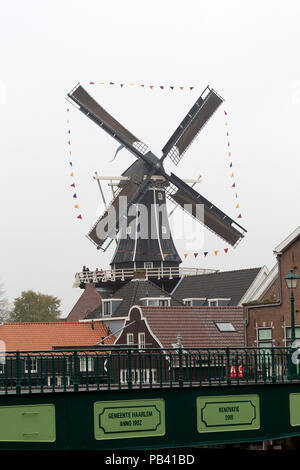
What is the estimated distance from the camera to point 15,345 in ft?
175

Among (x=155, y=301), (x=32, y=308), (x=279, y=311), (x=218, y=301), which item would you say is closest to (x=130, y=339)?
(x=155, y=301)

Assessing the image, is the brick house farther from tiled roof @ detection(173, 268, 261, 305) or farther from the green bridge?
tiled roof @ detection(173, 268, 261, 305)

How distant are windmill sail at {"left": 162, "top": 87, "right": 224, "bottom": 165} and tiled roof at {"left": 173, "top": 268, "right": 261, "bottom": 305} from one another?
9.39 m

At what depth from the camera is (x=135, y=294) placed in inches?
2279

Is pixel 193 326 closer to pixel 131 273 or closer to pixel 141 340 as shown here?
pixel 141 340

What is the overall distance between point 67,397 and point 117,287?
1864 inches

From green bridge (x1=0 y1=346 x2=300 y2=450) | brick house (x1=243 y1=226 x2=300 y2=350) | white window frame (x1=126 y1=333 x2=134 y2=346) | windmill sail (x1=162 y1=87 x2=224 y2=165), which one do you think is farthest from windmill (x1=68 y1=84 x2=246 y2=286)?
green bridge (x1=0 y1=346 x2=300 y2=450)

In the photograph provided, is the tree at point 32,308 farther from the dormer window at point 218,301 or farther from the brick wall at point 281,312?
the brick wall at point 281,312

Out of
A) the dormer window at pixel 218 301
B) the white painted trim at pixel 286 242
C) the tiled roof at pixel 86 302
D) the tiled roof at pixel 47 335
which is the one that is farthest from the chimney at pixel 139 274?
the white painted trim at pixel 286 242

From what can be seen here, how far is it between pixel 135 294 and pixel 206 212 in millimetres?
9485

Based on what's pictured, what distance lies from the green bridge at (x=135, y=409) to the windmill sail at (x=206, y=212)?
39.6 meters

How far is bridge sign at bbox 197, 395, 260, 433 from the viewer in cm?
2144

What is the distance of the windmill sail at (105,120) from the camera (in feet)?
200
